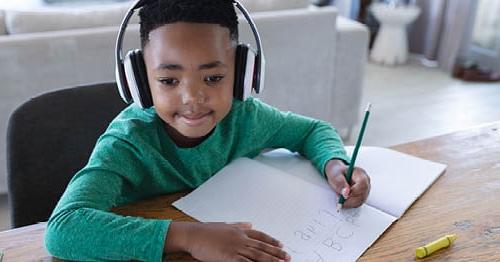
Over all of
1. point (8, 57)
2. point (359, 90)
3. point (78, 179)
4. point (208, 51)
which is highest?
point (208, 51)

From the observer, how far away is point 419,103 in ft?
11.6

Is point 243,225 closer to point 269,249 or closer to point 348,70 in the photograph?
point 269,249

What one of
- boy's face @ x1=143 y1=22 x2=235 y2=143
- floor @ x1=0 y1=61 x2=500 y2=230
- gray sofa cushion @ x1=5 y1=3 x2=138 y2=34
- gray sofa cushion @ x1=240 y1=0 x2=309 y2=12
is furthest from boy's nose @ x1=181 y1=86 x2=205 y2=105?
floor @ x1=0 y1=61 x2=500 y2=230

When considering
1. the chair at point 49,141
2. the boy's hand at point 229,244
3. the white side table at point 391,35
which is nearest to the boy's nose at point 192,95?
the boy's hand at point 229,244

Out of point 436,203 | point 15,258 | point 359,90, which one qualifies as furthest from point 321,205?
point 359,90

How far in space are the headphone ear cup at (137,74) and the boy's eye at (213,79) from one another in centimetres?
11

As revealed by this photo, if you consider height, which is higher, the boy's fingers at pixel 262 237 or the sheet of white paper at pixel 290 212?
the boy's fingers at pixel 262 237

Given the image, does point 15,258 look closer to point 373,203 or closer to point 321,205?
point 321,205

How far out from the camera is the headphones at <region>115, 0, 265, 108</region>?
0.90m

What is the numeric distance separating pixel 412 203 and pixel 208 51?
0.45 m

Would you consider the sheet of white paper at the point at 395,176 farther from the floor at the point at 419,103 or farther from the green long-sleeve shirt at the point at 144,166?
the floor at the point at 419,103

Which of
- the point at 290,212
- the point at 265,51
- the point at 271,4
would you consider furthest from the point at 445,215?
the point at 271,4

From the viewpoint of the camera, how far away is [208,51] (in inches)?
33.8

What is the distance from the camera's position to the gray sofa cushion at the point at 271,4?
2.50 metres
